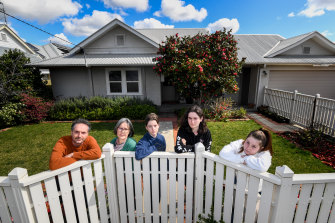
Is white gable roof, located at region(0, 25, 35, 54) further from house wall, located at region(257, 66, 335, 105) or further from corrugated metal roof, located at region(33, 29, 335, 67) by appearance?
house wall, located at region(257, 66, 335, 105)

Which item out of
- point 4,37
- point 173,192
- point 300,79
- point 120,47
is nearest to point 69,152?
point 173,192

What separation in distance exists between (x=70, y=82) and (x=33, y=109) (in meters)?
3.09

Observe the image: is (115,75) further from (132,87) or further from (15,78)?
(15,78)

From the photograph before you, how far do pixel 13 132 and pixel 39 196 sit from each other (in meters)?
7.38

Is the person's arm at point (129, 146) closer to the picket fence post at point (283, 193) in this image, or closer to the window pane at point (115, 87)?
the picket fence post at point (283, 193)

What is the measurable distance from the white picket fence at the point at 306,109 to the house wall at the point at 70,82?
36.7 ft

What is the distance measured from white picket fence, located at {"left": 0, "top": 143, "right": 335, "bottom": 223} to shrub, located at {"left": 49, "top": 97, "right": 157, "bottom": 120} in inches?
252

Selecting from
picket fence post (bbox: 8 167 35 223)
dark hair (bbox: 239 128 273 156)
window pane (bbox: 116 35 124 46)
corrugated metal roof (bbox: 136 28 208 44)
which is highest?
corrugated metal roof (bbox: 136 28 208 44)

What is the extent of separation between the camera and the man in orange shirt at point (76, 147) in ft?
6.56

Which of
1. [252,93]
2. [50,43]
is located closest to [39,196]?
[252,93]

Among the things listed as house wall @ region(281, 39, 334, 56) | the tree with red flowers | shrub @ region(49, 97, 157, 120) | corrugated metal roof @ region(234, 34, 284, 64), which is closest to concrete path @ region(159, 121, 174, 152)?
shrub @ region(49, 97, 157, 120)

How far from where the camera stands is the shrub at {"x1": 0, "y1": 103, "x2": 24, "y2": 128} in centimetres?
757

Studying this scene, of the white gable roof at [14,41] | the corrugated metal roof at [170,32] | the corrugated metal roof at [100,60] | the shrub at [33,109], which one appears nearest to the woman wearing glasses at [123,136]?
the corrugated metal roof at [100,60]

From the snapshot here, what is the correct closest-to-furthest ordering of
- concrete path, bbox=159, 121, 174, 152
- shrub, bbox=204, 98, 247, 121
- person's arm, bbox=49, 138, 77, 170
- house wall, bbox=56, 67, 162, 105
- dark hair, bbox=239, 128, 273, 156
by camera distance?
person's arm, bbox=49, 138, 77, 170
dark hair, bbox=239, 128, 273, 156
concrete path, bbox=159, 121, 174, 152
shrub, bbox=204, 98, 247, 121
house wall, bbox=56, 67, 162, 105
